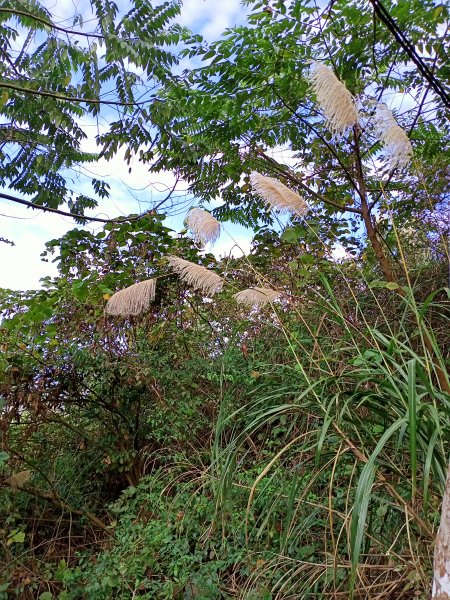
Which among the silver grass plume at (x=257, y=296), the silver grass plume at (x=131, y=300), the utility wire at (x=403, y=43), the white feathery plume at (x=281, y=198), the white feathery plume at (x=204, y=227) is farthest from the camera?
the silver grass plume at (x=131, y=300)

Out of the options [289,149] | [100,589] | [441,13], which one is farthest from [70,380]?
[441,13]

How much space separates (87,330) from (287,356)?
72.7 inches

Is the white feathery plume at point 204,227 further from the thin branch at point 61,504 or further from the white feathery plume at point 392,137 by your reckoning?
the thin branch at point 61,504

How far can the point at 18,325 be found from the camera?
371 centimetres

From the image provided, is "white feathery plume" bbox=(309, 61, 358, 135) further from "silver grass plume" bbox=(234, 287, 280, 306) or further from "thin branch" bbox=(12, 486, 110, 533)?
"thin branch" bbox=(12, 486, 110, 533)

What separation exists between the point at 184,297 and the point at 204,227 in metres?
1.61

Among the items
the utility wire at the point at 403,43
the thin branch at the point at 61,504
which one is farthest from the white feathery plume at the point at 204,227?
the thin branch at the point at 61,504

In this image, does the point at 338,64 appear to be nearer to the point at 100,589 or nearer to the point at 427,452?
the point at 427,452

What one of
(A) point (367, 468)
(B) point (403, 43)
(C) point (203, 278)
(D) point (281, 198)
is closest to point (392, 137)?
(B) point (403, 43)

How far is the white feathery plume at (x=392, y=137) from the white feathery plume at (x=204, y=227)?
1.01 metres

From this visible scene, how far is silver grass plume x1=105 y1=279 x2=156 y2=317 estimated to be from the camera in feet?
10.2

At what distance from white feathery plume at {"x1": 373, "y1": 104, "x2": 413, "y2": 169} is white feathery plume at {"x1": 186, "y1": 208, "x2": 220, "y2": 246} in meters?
1.01

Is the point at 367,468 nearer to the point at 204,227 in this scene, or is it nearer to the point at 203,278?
the point at 203,278

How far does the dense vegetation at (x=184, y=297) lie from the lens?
2.86 meters
